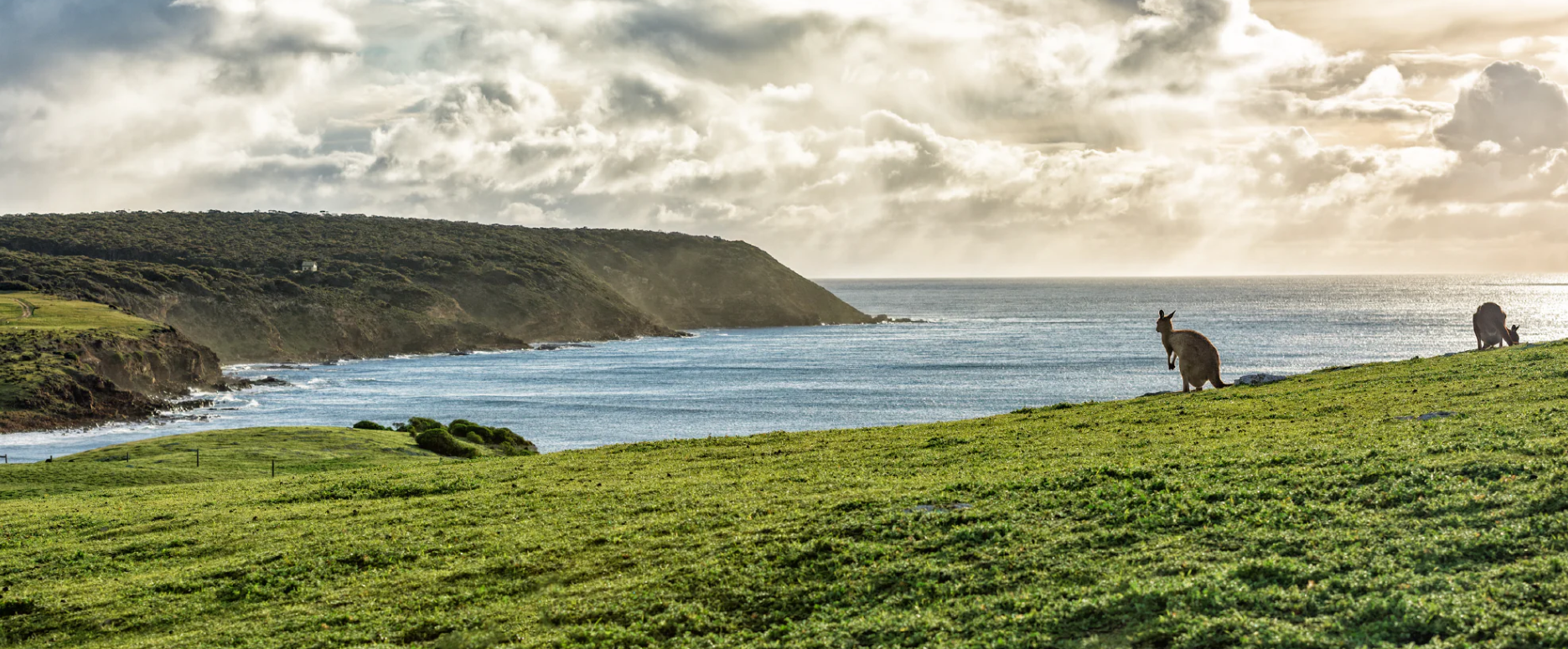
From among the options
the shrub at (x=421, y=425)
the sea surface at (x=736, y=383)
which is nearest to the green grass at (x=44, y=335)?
the sea surface at (x=736, y=383)

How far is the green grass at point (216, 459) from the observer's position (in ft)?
135

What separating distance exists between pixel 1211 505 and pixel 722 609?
25.7 feet

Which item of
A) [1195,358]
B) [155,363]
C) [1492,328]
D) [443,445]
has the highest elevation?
[1492,328]

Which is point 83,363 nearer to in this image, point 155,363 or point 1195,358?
point 155,363

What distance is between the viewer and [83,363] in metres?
98.3

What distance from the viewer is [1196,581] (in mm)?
12102

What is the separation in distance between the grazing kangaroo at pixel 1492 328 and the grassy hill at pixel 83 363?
102901mm

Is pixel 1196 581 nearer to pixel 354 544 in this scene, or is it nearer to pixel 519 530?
pixel 519 530

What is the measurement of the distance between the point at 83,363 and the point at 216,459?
67250 mm

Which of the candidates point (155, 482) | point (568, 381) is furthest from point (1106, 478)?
point (568, 381)

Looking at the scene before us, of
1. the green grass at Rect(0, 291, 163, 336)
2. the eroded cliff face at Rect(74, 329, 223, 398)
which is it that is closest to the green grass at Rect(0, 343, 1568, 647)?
the eroded cliff face at Rect(74, 329, 223, 398)

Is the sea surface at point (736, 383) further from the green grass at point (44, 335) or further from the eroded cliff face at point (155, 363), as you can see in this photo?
the green grass at point (44, 335)

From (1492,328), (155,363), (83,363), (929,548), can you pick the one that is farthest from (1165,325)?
(155,363)

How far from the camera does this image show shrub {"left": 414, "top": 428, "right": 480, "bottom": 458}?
5294cm
